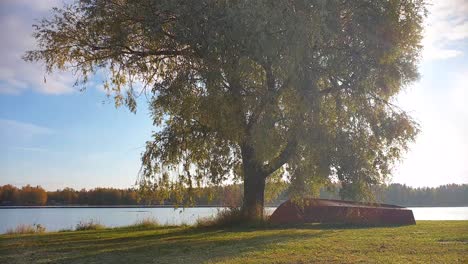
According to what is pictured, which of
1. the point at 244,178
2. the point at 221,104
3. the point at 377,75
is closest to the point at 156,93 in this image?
the point at 221,104

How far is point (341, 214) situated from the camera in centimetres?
1962

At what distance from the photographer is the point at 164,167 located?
737 inches

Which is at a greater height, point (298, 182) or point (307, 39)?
point (307, 39)

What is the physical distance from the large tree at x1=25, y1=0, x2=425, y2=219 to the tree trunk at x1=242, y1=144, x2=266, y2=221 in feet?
1.92

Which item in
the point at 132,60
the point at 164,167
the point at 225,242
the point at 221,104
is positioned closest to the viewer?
the point at 225,242

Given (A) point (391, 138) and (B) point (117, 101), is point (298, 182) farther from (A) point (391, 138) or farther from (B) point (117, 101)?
(B) point (117, 101)

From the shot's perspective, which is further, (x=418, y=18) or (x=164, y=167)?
(x=164, y=167)

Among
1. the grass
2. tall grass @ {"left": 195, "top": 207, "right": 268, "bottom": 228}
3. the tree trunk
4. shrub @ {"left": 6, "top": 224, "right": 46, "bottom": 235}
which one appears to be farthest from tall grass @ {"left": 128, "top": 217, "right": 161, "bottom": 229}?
the tree trunk

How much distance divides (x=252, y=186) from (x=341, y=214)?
4.06 m

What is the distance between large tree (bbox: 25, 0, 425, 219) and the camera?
13680 millimetres

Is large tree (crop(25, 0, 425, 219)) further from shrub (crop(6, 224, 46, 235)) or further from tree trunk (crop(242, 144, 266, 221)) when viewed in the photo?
shrub (crop(6, 224, 46, 235))

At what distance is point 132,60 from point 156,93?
2.43 m

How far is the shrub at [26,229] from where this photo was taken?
1989 centimetres

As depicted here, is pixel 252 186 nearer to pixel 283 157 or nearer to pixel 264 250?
pixel 283 157
